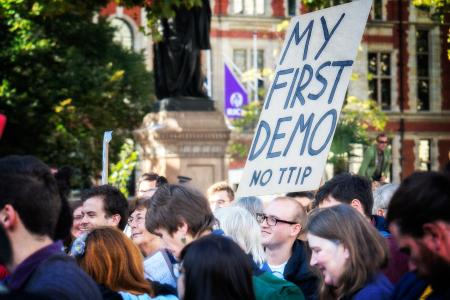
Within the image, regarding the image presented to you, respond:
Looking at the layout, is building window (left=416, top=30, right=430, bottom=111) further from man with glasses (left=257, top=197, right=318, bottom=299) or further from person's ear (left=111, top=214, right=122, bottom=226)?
man with glasses (left=257, top=197, right=318, bottom=299)

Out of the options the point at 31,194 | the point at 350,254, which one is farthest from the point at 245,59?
the point at 31,194

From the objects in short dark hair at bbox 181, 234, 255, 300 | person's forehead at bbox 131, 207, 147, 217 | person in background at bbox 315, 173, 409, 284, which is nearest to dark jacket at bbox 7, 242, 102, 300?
short dark hair at bbox 181, 234, 255, 300

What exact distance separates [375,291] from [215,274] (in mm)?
715

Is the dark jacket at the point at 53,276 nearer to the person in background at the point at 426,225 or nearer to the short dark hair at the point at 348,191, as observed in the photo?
the person in background at the point at 426,225

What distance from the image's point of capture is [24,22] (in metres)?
26.9

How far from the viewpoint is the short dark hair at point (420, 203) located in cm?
358

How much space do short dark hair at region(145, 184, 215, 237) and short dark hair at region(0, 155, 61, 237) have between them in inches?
69.8

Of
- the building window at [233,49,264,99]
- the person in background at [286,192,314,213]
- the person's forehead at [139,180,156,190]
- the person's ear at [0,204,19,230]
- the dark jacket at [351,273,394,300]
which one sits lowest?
the building window at [233,49,264,99]

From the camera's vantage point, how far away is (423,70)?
48688mm

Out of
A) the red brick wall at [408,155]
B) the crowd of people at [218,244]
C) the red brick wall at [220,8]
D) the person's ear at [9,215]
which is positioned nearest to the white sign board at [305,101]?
the crowd of people at [218,244]

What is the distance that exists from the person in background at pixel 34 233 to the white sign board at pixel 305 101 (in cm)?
240

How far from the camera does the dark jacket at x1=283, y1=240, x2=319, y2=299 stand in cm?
634

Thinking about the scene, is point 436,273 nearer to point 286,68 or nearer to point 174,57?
point 286,68

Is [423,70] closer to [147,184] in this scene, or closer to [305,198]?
[147,184]
